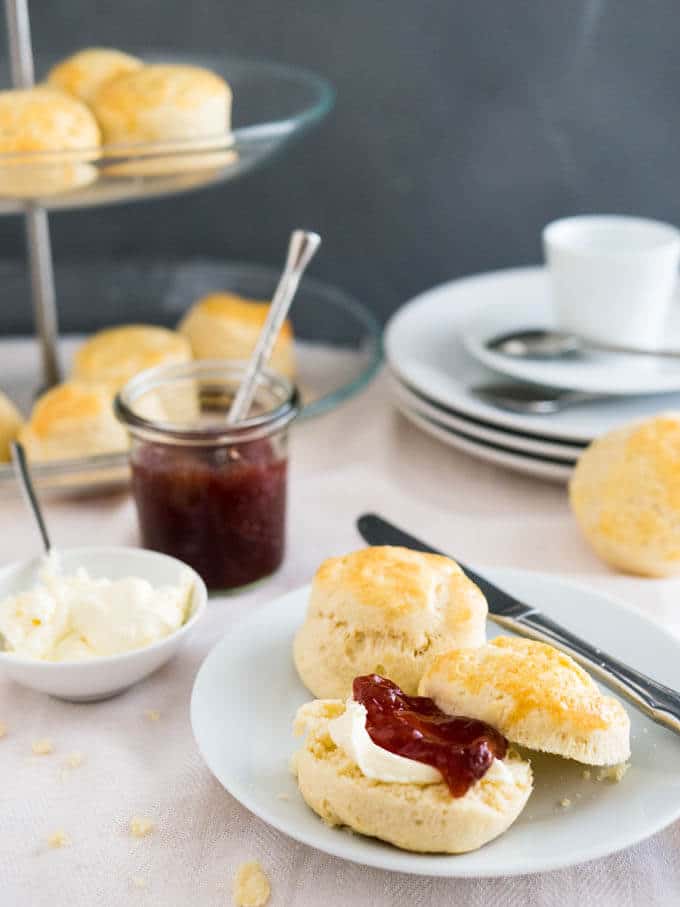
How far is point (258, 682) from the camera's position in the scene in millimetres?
1010

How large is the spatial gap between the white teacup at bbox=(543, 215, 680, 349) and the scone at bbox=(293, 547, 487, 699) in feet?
2.14

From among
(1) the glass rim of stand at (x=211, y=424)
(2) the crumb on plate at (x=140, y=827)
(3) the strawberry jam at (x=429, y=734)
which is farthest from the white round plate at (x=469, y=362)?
(2) the crumb on plate at (x=140, y=827)

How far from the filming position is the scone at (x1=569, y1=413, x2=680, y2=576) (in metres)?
1.22

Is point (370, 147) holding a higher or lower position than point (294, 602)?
higher

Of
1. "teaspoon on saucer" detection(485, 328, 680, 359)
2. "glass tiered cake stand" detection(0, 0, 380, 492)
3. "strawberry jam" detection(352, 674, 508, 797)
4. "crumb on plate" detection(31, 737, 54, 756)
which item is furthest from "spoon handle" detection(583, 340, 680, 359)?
"crumb on plate" detection(31, 737, 54, 756)

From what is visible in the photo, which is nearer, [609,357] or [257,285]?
[609,357]

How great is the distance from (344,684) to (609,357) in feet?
2.52

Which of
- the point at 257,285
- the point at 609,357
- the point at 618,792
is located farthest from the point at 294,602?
the point at 257,285

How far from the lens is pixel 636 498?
48.6 inches

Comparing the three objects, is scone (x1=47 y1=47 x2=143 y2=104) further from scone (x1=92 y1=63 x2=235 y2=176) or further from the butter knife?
the butter knife

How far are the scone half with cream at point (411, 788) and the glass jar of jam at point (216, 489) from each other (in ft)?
1.38

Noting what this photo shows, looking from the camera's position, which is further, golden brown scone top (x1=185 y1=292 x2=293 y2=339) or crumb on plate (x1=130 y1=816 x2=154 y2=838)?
golden brown scone top (x1=185 y1=292 x2=293 y2=339)

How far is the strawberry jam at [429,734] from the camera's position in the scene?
799mm

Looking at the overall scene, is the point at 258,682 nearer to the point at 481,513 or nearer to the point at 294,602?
the point at 294,602
